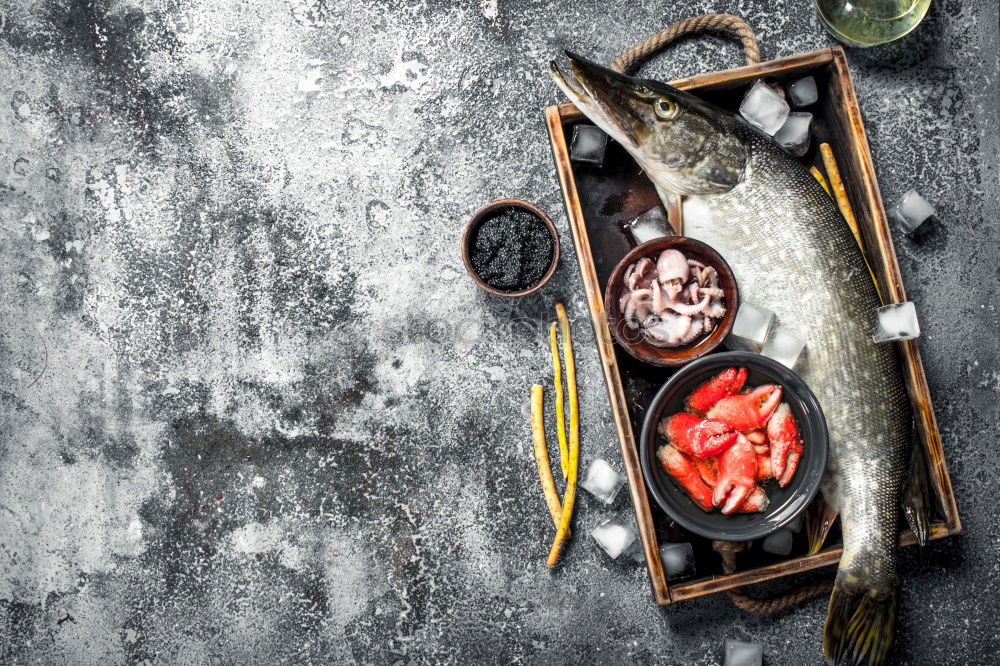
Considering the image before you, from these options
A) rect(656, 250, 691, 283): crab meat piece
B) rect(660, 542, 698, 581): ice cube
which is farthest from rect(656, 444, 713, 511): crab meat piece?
rect(656, 250, 691, 283): crab meat piece

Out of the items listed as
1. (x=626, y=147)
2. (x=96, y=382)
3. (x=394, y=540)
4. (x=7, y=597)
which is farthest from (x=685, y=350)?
(x=7, y=597)

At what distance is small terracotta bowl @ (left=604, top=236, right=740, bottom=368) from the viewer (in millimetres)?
2121

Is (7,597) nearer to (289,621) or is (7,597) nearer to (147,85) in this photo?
(289,621)

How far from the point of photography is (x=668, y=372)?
7.79 ft

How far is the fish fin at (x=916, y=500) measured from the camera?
86.3 inches

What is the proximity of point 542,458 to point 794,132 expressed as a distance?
1.44m

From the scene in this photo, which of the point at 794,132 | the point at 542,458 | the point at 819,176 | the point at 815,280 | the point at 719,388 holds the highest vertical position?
the point at 794,132

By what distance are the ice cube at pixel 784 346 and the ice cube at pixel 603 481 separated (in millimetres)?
698

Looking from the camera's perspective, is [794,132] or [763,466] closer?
[763,466]

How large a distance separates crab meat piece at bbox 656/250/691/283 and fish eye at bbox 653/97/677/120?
0.43 metres

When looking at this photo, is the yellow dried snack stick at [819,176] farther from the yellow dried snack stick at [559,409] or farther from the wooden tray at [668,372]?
the yellow dried snack stick at [559,409]

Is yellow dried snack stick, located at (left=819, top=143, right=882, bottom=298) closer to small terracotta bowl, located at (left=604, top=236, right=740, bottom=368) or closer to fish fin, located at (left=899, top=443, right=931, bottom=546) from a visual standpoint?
small terracotta bowl, located at (left=604, top=236, right=740, bottom=368)

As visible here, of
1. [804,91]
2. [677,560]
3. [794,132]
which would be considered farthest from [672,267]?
[677,560]

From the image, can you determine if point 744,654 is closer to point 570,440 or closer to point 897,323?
point 570,440
